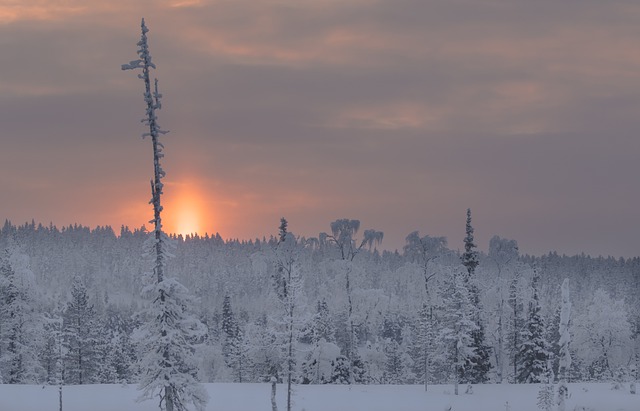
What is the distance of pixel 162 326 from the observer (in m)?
37.6

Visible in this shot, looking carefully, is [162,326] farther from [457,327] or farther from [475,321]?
[475,321]

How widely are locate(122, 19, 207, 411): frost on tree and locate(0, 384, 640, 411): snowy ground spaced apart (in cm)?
2021

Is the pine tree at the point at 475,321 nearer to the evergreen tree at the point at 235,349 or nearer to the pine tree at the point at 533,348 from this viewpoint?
the pine tree at the point at 533,348

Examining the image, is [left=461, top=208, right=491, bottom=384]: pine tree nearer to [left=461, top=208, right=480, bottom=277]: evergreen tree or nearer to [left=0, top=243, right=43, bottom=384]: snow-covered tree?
[left=461, top=208, right=480, bottom=277]: evergreen tree

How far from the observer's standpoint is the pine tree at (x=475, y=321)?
7112 cm

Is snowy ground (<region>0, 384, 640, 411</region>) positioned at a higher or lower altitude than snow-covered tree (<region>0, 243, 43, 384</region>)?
lower

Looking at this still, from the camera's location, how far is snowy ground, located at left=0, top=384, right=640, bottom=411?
188 feet

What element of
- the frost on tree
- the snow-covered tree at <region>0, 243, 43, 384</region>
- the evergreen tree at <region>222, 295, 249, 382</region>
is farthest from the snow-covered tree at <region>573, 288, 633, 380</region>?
the frost on tree

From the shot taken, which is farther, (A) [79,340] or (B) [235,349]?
(B) [235,349]

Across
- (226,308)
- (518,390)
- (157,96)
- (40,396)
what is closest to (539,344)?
(518,390)

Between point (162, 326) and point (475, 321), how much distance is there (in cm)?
4062

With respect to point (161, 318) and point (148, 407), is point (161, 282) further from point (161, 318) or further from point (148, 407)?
point (148, 407)

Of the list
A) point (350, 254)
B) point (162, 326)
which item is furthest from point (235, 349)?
point (162, 326)

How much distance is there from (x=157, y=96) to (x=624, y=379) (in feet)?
182
